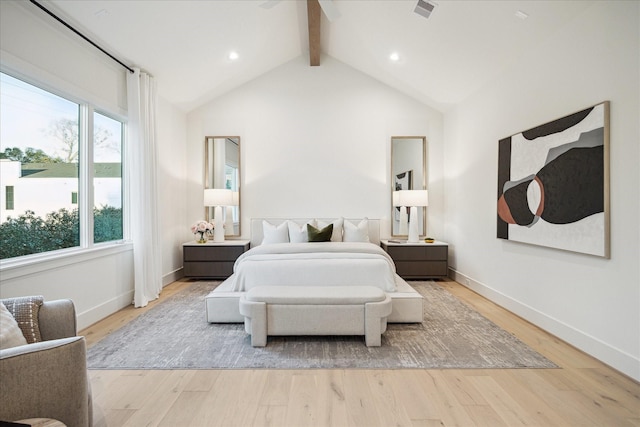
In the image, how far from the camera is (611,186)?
229 cm

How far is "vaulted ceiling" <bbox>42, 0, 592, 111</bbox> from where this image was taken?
2947 mm

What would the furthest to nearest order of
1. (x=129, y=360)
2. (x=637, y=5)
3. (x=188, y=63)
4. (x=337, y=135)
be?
(x=337, y=135) → (x=188, y=63) → (x=129, y=360) → (x=637, y=5)

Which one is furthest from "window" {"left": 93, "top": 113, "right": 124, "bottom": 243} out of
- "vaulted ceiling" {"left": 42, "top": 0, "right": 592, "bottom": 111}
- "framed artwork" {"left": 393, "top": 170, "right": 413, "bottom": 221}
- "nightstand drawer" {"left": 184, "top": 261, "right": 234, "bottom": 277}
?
"framed artwork" {"left": 393, "top": 170, "right": 413, "bottom": 221}

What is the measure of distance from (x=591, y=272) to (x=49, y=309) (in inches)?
142

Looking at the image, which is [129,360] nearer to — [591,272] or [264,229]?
[264,229]

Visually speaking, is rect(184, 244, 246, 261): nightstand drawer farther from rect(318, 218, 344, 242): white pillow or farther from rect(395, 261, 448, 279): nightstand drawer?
rect(395, 261, 448, 279): nightstand drawer

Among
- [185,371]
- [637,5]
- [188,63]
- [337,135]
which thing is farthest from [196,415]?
[337,135]

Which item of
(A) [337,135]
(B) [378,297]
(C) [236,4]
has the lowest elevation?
(B) [378,297]

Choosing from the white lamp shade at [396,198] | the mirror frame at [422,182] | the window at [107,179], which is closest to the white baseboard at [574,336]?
the mirror frame at [422,182]

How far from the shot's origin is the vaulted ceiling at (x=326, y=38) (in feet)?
9.67

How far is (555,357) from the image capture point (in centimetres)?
243

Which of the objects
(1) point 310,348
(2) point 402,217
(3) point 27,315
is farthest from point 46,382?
(2) point 402,217

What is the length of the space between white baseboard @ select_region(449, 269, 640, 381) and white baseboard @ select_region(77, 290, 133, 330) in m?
4.31

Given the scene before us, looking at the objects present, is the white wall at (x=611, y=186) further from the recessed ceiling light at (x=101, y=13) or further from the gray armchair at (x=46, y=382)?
the recessed ceiling light at (x=101, y=13)
